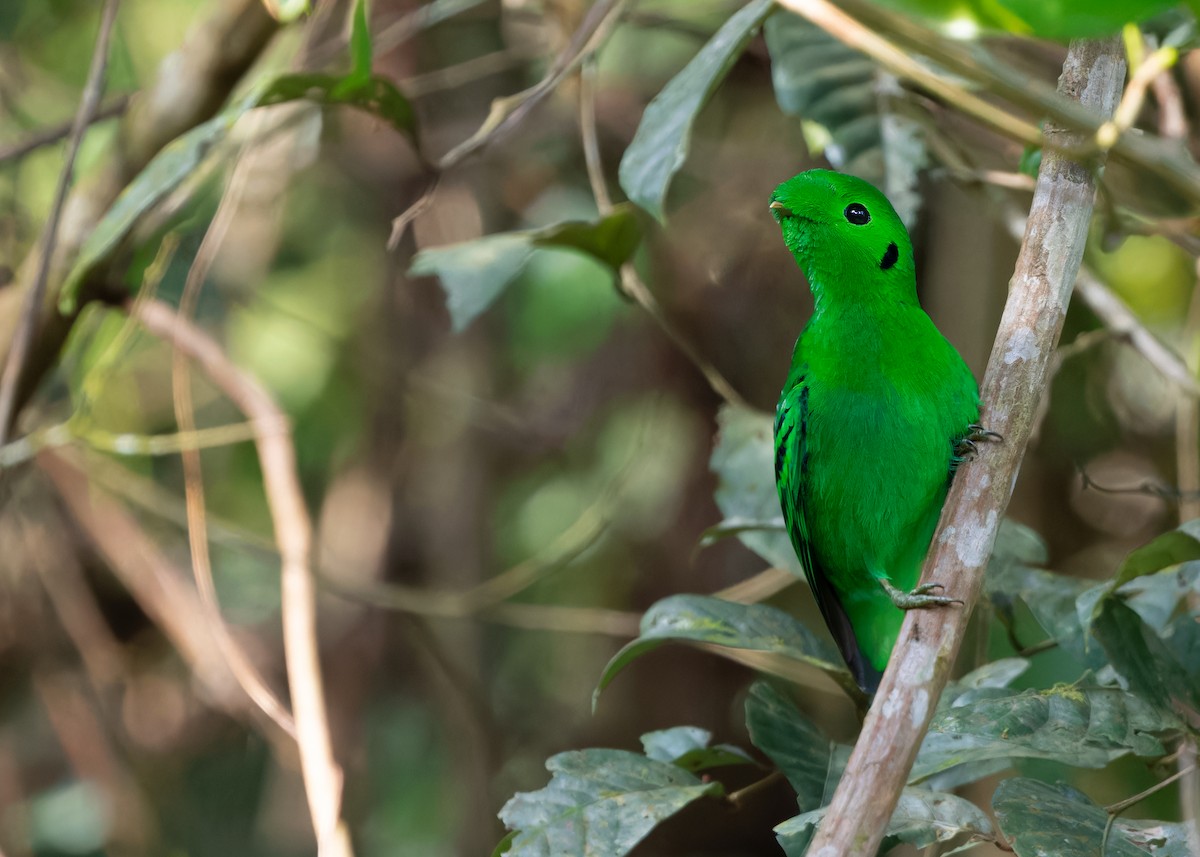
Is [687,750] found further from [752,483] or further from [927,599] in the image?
[927,599]

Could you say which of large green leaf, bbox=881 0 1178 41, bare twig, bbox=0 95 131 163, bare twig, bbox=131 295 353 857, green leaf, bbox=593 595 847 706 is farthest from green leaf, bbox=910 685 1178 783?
bare twig, bbox=0 95 131 163

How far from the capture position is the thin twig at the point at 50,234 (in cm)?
240

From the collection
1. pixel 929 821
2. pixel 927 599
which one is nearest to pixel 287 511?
pixel 929 821

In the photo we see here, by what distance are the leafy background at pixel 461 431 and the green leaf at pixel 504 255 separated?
509 mm

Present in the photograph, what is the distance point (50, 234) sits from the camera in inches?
95.0

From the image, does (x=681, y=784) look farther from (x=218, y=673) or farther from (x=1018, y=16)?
(x=218, y=673)

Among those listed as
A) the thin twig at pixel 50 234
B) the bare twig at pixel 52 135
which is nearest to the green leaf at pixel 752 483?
the thin twig at pixel 50 234

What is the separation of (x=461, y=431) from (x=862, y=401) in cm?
192

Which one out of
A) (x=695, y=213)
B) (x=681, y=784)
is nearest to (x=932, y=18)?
(x=681, y=784)

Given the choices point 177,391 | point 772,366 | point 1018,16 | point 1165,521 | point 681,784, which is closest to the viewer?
point 1018,16

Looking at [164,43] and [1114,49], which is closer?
[1114,49]

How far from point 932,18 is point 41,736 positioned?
13.3 ft

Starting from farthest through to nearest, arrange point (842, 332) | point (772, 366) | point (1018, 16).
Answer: point (772, 366) < point (842, 332) < point (1018, 16)

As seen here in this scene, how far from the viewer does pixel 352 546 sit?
3943mm
